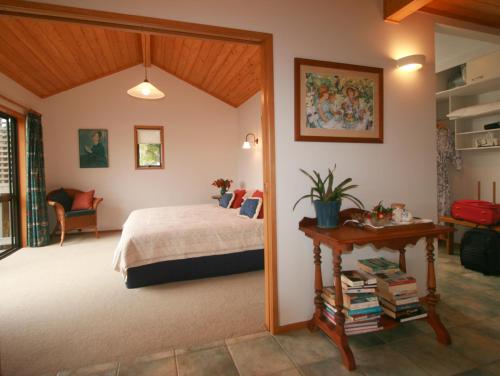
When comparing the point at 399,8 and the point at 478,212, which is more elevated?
the point at 399,8

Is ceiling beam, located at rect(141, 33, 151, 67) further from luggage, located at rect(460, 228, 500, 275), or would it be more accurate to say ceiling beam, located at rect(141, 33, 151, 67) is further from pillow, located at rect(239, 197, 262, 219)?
luggage, located at rect(460, 228, 500, 275)

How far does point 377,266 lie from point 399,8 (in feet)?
6.55

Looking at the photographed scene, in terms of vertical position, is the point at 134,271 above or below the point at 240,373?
above

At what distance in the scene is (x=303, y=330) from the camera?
2092 mm

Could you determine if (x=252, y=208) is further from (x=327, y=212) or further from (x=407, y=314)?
(x=407, y=314)

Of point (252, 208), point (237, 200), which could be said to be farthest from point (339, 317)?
point (237, 200)

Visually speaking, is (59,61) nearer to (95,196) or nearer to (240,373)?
(95,196)

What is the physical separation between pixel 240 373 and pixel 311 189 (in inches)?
50.5

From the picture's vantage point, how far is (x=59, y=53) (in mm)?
4180

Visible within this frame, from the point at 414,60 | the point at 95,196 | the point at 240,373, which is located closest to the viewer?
the point at 240,373

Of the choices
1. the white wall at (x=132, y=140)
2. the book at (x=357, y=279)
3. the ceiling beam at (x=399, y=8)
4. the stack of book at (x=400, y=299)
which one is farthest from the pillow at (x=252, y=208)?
the white wall at (x=132, y=140)

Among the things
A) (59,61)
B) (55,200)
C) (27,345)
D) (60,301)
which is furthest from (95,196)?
(27,345)

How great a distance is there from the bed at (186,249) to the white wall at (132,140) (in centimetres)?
268

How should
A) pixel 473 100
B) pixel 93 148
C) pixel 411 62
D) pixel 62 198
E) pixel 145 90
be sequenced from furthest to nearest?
pixel 93 148 → pixel 62 198 → pixel 473 100 → pixel 145 90 → pixel 411 62
